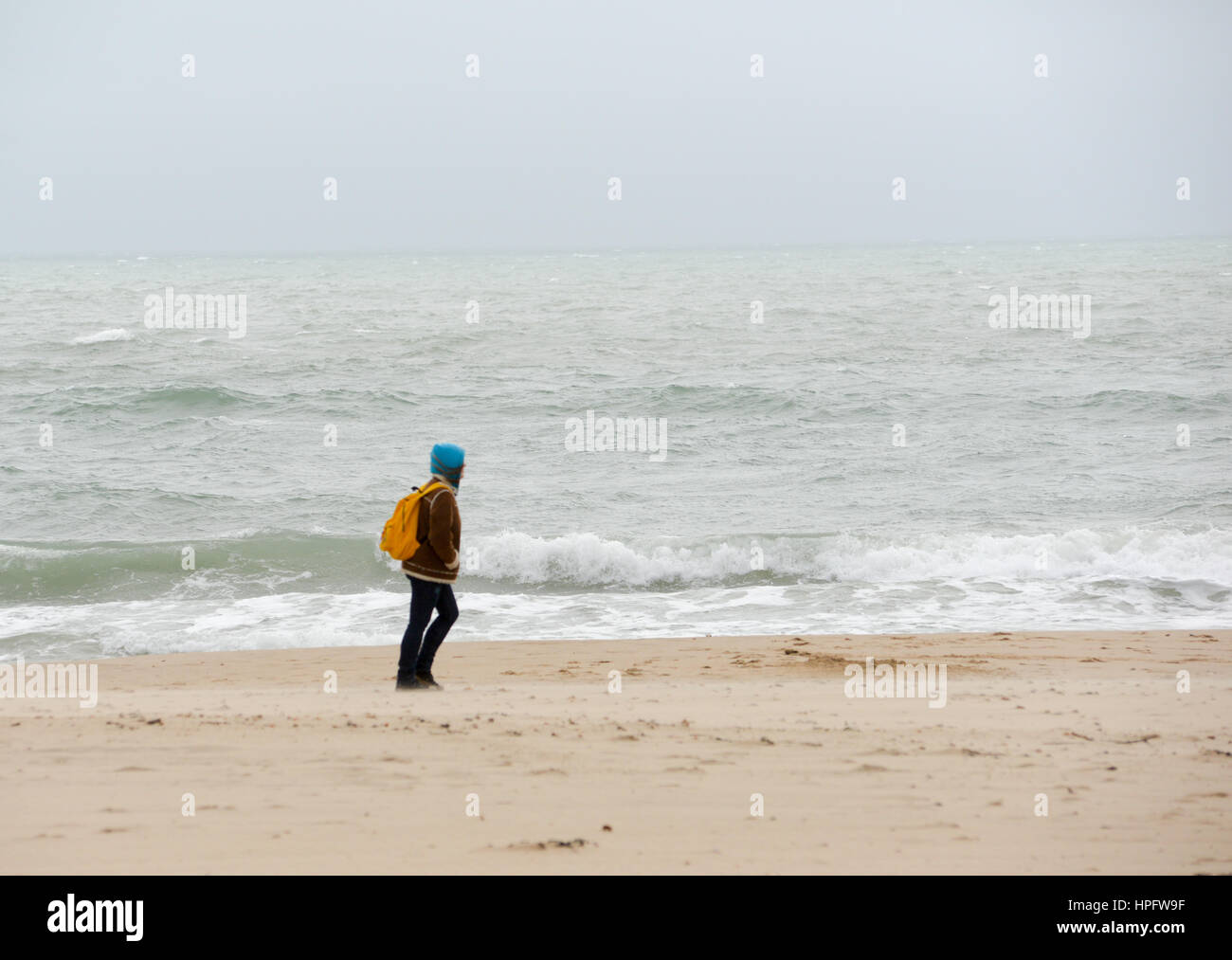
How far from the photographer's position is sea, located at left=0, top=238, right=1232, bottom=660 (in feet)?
34.2

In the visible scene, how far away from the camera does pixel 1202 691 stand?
652cm

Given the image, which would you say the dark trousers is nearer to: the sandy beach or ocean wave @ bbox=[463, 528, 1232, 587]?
the sandy beach

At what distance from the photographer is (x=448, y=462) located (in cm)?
595

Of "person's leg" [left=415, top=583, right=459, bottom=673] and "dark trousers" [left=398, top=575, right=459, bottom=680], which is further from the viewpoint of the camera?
"person's leg" [left=415, top=583, right=459, bottom=673]

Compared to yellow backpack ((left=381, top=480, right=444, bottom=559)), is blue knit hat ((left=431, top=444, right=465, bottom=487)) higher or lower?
higher

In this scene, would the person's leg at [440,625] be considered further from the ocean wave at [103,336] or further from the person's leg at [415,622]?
the ocean wave at [103,336]

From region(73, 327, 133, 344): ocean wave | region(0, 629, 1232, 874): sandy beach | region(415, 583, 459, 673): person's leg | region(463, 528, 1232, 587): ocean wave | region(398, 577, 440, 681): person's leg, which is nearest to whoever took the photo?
region(0, 629, 1232, 874): sandy beach

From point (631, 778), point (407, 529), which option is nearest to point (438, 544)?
point (407, 529)

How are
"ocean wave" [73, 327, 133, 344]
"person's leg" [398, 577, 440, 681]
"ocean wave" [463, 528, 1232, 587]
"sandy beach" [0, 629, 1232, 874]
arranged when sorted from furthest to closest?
"ocean wave" [73, 327, 133, 344]
"ocean wave" [463, 528, 1232, 587]
"person's leg" [398, 577, 440, 681]
"sandy beach" [0, 629, 1232, 874]

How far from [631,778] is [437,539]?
2.02 metres

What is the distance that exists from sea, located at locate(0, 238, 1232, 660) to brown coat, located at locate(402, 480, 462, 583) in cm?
369

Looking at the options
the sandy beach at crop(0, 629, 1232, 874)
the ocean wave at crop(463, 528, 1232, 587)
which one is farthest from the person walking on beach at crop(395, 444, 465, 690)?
the ocean wave at crop(463, 528, 1232, 587)

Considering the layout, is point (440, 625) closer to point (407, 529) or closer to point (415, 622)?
point (415, 622)
